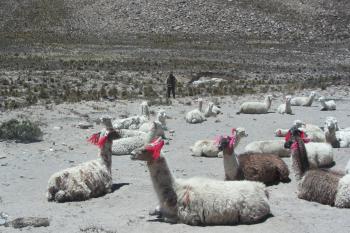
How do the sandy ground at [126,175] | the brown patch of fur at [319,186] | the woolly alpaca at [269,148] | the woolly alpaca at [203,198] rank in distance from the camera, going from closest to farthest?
the woolly alpaca at [203,198] → the sandy ground at [126,175] → the brown patch of fur at [319,186] → the woolly alpaca at [269,148]

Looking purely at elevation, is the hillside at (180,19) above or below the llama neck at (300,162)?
above

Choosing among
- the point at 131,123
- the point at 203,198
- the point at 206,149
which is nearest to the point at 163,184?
the point at 203,198

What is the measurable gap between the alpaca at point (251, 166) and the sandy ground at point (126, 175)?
27cm

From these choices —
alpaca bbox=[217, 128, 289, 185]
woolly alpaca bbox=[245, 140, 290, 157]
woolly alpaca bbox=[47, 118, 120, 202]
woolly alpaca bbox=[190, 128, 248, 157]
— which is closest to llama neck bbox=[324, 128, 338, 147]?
woolly alpaca bbox=[245, 140, 290, 157]

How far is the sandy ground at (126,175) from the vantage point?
9008mm

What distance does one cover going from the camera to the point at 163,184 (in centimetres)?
934

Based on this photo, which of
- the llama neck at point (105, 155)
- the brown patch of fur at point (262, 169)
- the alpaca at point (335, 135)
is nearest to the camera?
the brown patch of fur at point (262, 169)

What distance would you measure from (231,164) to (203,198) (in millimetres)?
2118

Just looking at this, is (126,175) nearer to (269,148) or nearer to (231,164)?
(231,164)

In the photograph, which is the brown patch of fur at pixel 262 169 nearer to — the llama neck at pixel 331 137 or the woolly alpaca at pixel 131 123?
the llama neck at pixel 331 137

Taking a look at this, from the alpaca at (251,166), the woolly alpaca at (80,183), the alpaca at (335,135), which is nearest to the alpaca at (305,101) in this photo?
the alpaca at (335,135)

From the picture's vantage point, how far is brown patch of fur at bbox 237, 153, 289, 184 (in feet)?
37.3

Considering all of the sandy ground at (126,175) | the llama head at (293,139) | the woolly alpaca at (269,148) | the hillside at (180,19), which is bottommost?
the sandy ground at (126,175)

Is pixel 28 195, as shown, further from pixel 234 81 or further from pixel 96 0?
pixel 96 0
